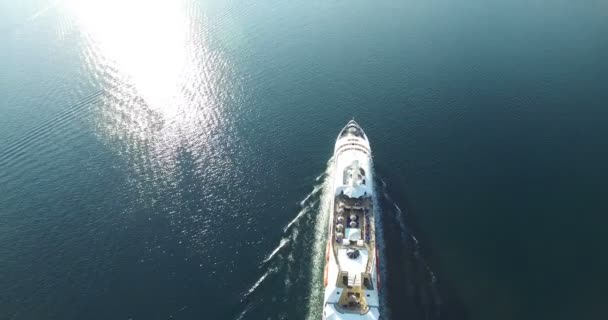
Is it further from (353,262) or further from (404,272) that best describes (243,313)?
(404,272)

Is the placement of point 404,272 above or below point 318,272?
above

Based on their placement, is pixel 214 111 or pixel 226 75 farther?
pixel 226 75

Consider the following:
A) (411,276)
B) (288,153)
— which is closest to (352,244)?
(411,276)

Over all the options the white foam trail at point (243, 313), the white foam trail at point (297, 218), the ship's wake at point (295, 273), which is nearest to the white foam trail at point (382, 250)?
the ship's wake at point (295, 273)

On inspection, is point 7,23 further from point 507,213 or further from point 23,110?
point 507,213

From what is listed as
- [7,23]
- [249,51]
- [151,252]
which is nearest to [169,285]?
[151,252]

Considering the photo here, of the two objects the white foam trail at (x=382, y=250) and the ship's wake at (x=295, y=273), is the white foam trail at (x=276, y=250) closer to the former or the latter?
the ship's wake at (x=295, y=273)
